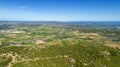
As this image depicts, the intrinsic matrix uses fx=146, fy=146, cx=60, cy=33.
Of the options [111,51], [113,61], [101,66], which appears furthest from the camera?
[111,51]

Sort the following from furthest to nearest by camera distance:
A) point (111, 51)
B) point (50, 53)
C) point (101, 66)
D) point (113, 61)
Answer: point (111, 51) < point (50, 53) < point (113, 61) < point (101, 66)

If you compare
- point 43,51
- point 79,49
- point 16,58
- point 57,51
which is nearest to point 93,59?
point 79,49

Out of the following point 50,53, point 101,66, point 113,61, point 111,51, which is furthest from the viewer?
point 111,51

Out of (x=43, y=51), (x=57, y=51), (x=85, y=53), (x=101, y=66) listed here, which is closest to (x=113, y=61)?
(x=101, y=66)

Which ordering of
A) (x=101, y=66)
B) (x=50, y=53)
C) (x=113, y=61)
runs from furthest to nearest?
(x=50, y=53)
(x=113, y=61)
(x=101, y=66)

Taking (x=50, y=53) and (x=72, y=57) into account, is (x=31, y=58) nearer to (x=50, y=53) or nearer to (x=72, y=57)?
(x=50, y=53)

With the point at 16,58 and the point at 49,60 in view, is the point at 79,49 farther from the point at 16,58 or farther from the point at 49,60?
the point at 16,58

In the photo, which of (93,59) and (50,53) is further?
(50,53)

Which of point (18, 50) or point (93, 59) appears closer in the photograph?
point (93, 59)
